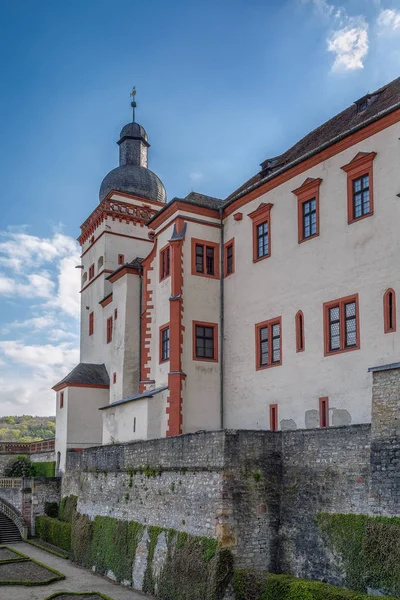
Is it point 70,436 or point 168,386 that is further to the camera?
point 70,436

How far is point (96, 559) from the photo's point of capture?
2706 centimetres

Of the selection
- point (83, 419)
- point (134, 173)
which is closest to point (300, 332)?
point (83, 419)

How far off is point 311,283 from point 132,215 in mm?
22772

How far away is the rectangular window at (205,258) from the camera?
29.8m

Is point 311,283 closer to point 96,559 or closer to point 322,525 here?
point 322,525

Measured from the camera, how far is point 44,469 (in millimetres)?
45094

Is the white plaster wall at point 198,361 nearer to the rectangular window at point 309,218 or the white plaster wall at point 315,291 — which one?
the white plaster wall at point 315,291

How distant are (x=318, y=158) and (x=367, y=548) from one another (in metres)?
14.3

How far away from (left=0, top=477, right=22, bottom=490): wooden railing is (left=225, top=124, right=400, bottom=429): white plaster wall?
17.5 metres

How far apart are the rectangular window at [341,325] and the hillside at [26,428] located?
94447mm

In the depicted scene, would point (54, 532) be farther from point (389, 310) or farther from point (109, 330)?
point (389, 310)

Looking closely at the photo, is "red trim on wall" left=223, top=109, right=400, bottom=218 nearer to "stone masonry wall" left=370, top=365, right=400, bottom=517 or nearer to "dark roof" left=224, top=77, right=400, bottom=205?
"dark roof" left=224, top=77, right=400, bottom=205

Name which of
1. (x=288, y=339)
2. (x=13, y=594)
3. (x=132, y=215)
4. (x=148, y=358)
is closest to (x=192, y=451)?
(x=288, y=339)

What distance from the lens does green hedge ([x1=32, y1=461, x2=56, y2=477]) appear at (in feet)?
141
